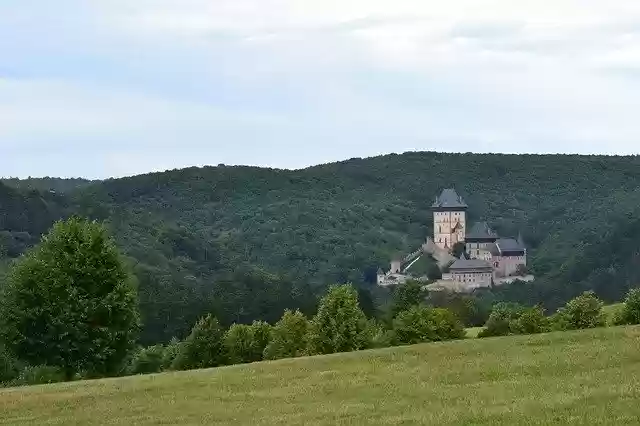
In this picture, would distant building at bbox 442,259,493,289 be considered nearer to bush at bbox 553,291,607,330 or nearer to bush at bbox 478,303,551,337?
bush at bbox 478,303,551,337

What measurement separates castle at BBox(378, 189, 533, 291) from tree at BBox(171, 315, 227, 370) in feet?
347

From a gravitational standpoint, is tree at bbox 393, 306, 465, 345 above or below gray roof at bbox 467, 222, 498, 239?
below

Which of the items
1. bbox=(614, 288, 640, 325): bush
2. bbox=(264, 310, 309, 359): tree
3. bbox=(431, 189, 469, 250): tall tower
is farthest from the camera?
bbox=(431, 189, 469, 250): tall tower

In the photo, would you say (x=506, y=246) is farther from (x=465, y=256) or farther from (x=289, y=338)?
(x=289, y=338)

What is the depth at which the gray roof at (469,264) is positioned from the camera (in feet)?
544

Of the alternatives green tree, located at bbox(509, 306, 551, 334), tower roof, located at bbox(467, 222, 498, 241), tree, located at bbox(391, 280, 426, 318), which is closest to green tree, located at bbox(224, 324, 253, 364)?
green tree, located at bbox(509, 306, 551, 334)

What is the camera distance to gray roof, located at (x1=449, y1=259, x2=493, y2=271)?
165750 millimetres

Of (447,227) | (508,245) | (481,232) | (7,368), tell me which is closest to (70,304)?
(7,368)

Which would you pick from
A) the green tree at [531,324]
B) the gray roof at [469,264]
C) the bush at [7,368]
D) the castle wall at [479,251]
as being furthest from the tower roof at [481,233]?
the green tree at [531,324]

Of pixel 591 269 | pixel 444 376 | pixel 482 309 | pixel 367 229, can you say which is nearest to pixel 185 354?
pixel 444 376

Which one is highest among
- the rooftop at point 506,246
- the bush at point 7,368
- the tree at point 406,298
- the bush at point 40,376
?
the rooftop at point 506,246

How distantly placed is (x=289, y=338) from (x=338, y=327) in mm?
3268

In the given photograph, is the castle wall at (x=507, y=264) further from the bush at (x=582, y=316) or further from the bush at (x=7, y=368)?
the bush at (x=582, y=316)

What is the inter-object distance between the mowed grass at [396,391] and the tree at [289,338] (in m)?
12.2
